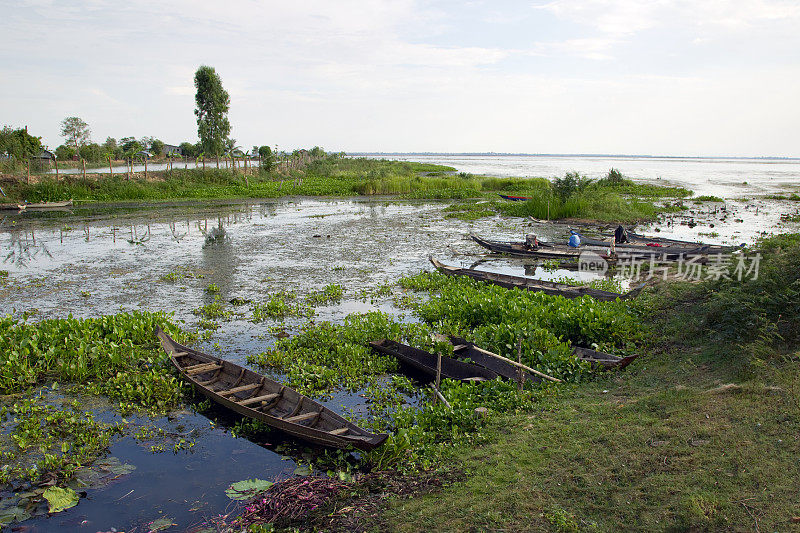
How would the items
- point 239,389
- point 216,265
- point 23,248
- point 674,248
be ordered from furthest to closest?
point 23,248 → point 216,265 → point 674,248 → point 239,389

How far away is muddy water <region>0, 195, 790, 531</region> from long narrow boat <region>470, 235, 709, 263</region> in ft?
1.87

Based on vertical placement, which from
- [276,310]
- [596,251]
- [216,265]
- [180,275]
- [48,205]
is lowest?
[276,310]

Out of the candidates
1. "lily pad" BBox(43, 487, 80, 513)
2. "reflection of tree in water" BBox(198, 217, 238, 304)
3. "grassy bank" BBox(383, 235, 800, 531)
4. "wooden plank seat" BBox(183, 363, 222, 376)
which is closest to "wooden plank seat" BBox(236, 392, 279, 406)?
"wooden plank seat" BBox(183, 363, 222, 376)

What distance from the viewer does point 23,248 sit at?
2048 centimetres

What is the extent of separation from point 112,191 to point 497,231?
90.9 feet

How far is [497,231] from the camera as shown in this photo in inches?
957

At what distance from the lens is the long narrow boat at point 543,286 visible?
11.6m

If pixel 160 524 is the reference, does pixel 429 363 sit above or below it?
above

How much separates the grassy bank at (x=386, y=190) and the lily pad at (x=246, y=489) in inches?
934

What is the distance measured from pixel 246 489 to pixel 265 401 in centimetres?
180

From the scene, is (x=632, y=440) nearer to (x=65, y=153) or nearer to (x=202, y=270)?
(x=202, y=270)

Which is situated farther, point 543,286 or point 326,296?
point 326,296

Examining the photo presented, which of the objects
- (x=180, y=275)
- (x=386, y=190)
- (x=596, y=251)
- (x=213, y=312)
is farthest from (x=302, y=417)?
(x=386, y=190)

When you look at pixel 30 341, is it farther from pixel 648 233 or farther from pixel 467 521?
pixel 648 233
